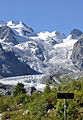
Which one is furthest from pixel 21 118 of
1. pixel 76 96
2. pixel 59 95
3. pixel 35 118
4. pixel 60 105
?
pixel 59 95

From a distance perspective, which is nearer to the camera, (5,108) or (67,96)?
(67,96)

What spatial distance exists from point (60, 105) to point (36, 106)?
3316 mm

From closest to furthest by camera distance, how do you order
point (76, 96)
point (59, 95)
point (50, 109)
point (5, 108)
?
point (59, 95), point (76, 96), point (50, 109), point (5, 108)

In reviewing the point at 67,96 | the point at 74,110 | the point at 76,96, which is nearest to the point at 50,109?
the point at 76,96

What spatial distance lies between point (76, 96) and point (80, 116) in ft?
16.7

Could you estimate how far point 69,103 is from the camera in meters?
24.7

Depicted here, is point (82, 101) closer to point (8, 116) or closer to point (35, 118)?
point (35, 118)

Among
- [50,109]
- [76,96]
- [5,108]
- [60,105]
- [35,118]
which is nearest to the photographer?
[60,105]

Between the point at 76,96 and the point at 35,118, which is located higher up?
the point at 76,96

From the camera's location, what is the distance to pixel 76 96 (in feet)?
101

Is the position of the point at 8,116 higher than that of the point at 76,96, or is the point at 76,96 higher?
the point at 76,96

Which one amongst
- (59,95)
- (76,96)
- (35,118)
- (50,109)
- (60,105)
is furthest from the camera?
(50,109)

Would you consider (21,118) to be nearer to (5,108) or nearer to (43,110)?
(43,110)

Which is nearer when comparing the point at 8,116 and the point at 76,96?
the point at 76,96
